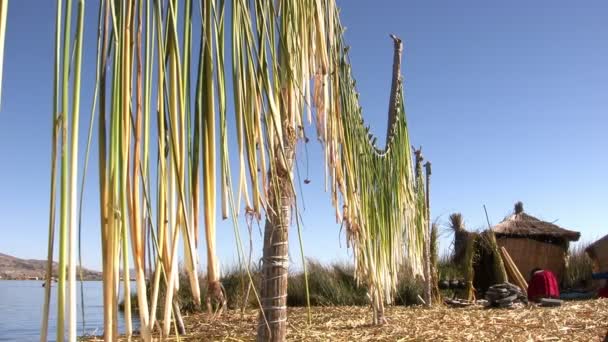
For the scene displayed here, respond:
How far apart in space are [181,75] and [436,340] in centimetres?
398

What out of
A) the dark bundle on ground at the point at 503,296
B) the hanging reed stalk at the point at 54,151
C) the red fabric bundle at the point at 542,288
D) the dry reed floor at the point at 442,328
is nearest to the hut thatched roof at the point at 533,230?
the red fabric bundle at the point at 542,288

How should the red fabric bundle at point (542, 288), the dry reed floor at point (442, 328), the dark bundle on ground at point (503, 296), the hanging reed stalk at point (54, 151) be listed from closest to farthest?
the hanging reed stalk at point (54, 151) → the dry reed floor at point (442, 328) → the dark bundle on ground at point (503, 296) → the red fabric bundle at point (542, 288)

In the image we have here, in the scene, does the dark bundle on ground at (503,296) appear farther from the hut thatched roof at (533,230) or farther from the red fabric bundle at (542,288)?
the hut thatched roof at (533,230)

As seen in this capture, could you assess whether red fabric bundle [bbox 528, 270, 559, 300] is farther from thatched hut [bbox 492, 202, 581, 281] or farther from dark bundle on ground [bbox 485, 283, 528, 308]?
thatched hut [bbox 492, 202, 581, 281]

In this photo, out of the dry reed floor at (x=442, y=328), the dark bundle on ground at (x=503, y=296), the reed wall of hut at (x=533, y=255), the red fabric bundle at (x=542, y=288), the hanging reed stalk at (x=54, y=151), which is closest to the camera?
the hanging reed stalk at (x=54, y=151)

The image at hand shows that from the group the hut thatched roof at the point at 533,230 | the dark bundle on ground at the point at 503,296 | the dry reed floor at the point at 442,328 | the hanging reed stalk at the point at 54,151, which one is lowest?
the dry reed floor at the point at 442,328

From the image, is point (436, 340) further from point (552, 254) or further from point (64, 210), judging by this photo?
point (552, 254)

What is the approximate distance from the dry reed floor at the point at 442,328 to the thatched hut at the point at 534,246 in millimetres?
6800

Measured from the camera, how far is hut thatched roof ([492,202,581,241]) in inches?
528

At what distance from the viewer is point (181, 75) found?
862mm

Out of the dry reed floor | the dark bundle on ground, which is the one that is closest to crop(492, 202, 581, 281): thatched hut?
the dark bundle on ground


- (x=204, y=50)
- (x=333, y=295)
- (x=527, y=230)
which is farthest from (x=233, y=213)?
(x=527, y=230)

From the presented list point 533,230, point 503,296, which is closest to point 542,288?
point 503,296

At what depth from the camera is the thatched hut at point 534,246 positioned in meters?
13.4
